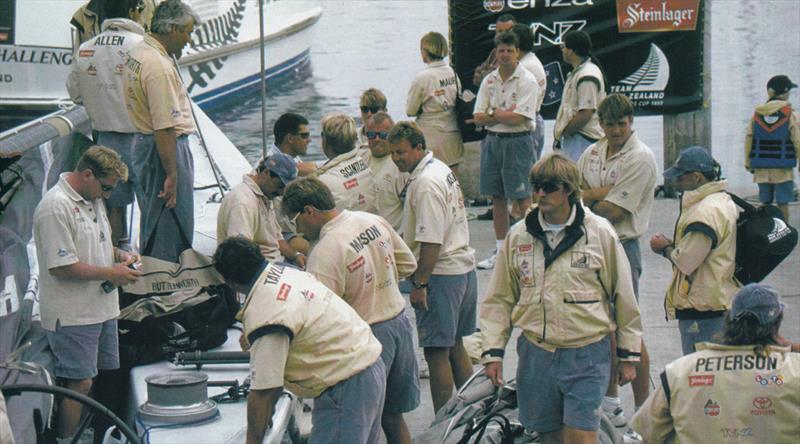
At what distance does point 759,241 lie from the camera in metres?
6.77

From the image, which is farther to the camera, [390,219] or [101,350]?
[390,219]

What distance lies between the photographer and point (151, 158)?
7.81 meters

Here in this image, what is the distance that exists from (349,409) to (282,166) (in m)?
2.20

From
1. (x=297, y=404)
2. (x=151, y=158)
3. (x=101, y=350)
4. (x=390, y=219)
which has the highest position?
(x=151, y=158)

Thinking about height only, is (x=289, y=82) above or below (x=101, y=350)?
above

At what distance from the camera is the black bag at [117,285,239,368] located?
25.0 feet

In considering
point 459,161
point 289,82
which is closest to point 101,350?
point 459,161

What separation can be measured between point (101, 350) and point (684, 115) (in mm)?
8540

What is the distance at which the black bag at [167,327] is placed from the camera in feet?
25.0

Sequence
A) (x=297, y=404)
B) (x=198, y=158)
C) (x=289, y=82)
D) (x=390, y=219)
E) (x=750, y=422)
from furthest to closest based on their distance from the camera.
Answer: (x=289, y=82)
(x=198, y=158)
(x=390, y=219)
(x=297, y=404)
(x=750, y=422)

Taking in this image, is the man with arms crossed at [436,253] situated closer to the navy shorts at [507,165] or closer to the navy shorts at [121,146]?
the navy shorts at [121,146]

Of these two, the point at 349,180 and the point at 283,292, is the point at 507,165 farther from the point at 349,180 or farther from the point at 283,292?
the point at 283,292

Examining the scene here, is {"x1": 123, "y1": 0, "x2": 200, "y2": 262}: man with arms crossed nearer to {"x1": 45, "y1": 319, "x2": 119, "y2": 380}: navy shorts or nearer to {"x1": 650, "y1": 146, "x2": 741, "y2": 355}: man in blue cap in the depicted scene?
{"x1": 45, "y1": 319, "x2": 119, "y2": 380}: navy shorts

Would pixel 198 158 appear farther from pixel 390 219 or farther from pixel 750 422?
pixel 750 422
